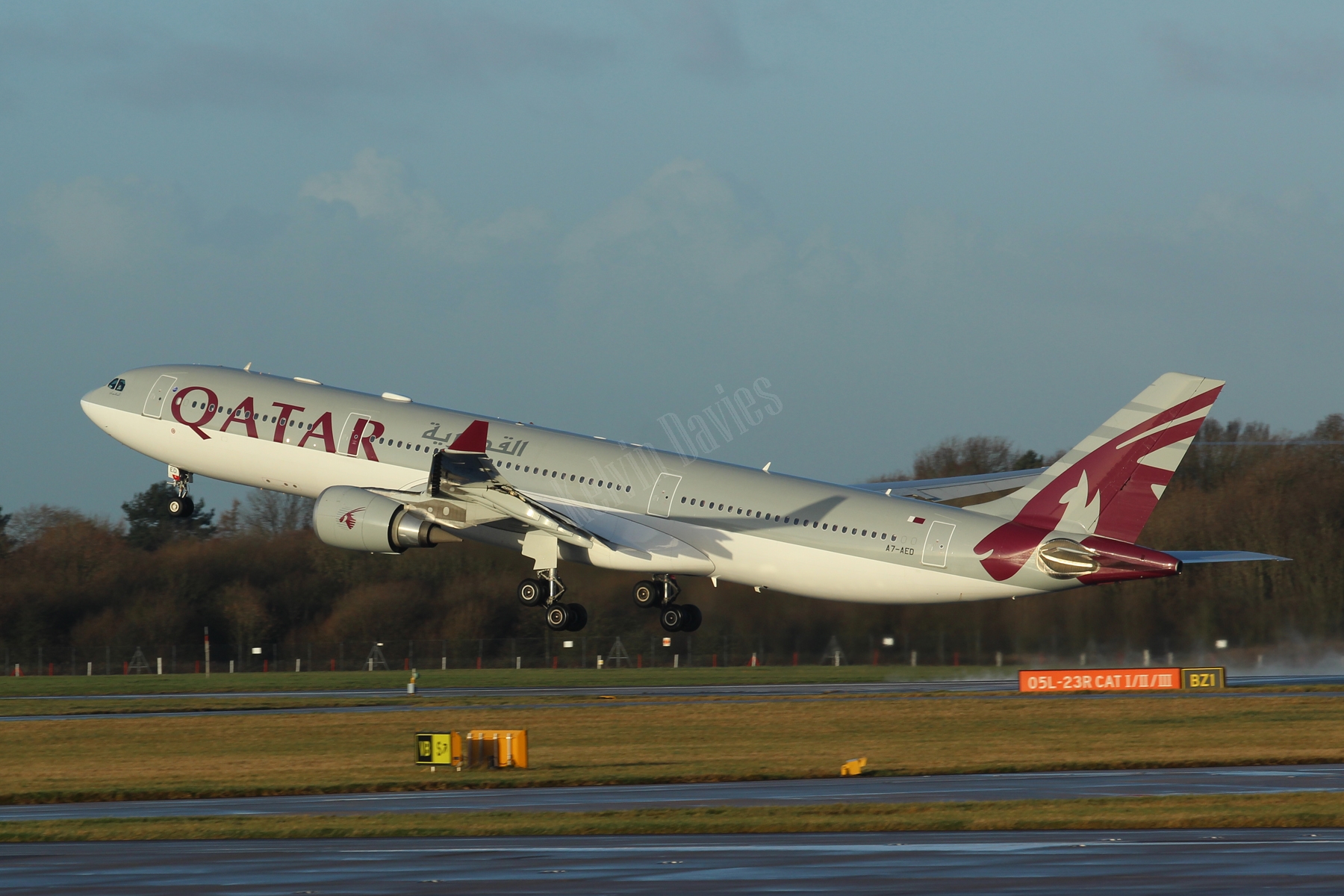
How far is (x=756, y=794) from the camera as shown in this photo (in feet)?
107

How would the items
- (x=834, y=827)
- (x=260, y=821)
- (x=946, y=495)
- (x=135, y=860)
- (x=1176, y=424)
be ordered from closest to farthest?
(x=135, y=860), (x=834, y=827), (x=260, y=821), (x=1176, y=424), (x=946, y=495)

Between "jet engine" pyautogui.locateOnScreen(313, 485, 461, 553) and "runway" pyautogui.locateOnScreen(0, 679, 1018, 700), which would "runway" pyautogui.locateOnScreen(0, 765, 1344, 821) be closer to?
"jet engine" pyautogui.locateOnScreen(313, 485, 461, 553)

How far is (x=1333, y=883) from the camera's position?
1880 centimetres

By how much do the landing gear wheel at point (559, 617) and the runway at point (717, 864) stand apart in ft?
68.5

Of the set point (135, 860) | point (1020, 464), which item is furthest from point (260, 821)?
point (1020, 464)

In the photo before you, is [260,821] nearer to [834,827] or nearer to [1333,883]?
[834,827]

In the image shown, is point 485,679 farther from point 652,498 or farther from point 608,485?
point 652,498

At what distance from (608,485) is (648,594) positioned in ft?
11.3

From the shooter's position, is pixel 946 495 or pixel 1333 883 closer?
pixel 1333 883

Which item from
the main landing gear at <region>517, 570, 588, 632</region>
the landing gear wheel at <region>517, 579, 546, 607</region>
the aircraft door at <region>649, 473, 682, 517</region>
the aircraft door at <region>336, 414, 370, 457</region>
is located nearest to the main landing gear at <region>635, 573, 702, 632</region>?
the main landing gear at <region>517, 570, 588, 632</region>

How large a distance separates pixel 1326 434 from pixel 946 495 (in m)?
48.7

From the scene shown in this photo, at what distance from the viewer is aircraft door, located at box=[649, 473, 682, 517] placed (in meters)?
46.1

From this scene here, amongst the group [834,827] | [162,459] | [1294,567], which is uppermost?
[162,459]

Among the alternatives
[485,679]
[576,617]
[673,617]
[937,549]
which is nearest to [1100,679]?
[937,549]
